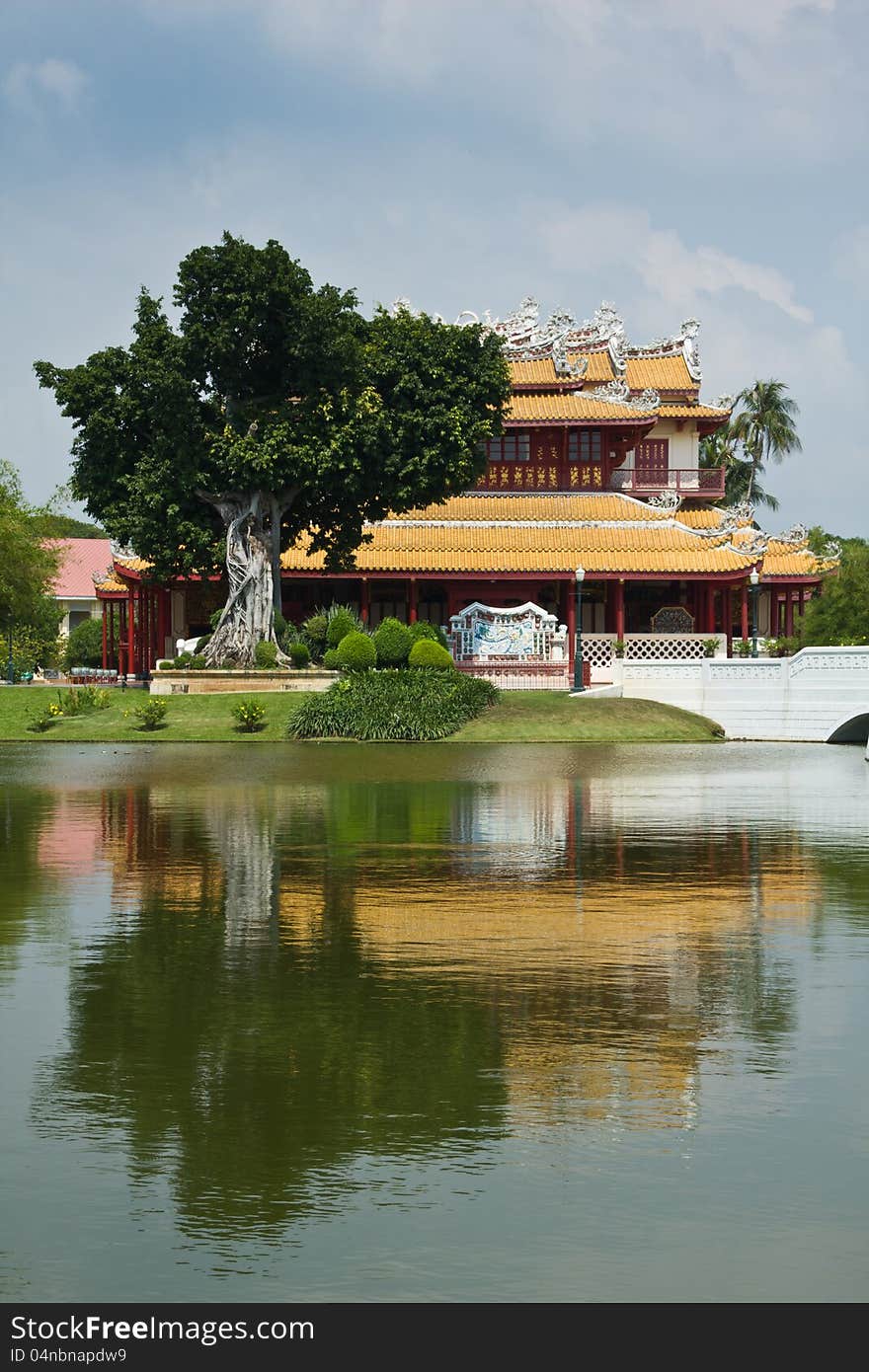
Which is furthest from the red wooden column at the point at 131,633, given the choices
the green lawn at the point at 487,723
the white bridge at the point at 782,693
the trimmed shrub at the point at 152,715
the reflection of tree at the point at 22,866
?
the reflection of tree at the point at 22,866

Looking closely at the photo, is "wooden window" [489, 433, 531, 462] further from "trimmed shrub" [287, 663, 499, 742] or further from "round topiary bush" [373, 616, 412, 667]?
"trimmed shrub" [287, 663, 499, 742]

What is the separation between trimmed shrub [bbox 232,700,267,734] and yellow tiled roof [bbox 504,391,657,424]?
69.8 ft

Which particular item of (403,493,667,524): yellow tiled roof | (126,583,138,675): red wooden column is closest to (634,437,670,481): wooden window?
(403,493,667,524): yellow tiled roof

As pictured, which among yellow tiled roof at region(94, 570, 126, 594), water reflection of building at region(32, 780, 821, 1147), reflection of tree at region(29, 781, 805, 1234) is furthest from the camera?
yellow tiled roof at region(94, 570, 126, 594)

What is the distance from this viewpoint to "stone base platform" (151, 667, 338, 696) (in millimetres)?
49438

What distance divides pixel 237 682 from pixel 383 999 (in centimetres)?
3862

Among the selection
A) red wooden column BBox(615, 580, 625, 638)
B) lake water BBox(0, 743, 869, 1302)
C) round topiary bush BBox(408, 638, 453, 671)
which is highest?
red wooden column BBox(615, 580, 625, 638)

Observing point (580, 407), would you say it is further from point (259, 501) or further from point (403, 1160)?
point (403, 1160)

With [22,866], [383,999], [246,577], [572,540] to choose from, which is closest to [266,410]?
[246,577]

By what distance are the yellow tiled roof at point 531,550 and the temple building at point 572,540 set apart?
0.23ft

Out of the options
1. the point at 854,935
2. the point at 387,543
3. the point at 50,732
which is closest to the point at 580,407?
the point at 387,543

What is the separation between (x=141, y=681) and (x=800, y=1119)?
50.0 meters

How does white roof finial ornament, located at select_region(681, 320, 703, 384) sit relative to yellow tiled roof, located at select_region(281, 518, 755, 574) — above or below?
above

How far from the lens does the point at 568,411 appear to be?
63906 mm
